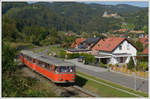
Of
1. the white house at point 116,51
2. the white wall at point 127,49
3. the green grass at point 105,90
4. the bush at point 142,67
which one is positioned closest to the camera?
the green grass at point 105,90

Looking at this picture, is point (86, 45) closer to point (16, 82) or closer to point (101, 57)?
point (101, 57)

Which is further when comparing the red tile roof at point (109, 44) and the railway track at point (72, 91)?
the red tile roof at point (109, 44)

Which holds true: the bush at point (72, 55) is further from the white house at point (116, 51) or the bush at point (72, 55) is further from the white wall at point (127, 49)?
the white wall at point (127, 49)

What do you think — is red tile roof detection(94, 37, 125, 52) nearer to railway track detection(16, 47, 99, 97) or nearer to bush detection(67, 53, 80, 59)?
bush detection(67, 53, 80, 59)

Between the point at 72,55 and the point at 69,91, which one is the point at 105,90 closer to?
the point at 69,91

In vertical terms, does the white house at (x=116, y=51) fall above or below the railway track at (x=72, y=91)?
above

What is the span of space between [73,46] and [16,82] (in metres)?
51.0

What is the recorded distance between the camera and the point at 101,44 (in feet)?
173

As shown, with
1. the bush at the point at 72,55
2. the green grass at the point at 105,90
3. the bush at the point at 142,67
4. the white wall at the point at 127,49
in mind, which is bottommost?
the green grass at the point at 105,90

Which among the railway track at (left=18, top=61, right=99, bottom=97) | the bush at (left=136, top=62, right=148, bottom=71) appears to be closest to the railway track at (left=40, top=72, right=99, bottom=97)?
the railway track at (left=18, top=61, right=99, bottom=97)

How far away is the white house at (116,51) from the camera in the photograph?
4781cm

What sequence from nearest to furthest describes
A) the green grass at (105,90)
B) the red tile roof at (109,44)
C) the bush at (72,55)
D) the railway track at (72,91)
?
the railway track at (72,91) < the green grass at (105,90) < the red tile roof at (109,44) < the bush at (72,55)

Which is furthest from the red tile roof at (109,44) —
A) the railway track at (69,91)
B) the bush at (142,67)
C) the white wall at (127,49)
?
the railway track at (69,91)

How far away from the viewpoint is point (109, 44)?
50344 millimetres
